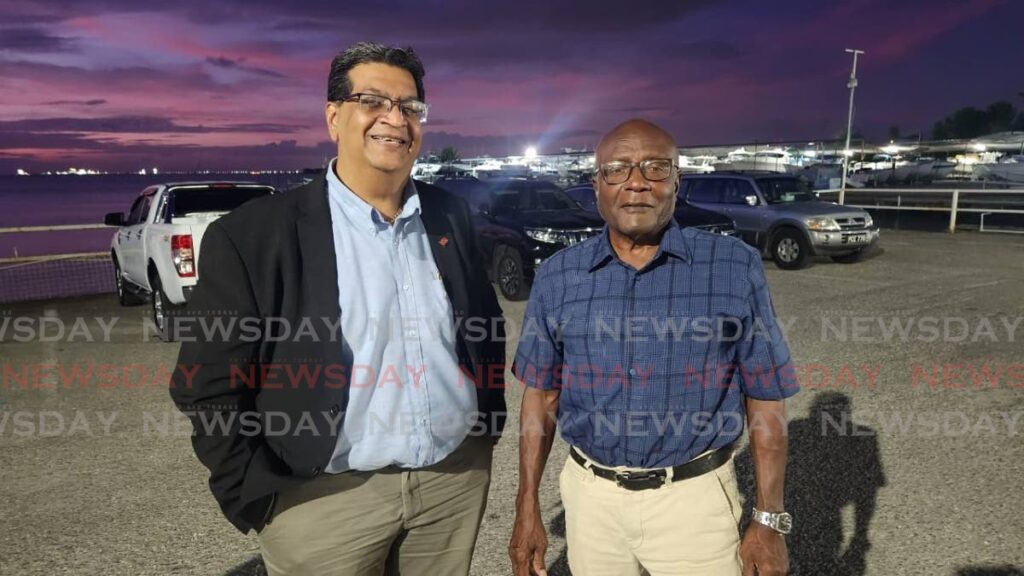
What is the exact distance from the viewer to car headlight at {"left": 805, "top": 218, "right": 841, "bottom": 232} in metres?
12.5

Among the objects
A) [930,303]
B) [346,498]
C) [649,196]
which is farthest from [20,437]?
[930,303]

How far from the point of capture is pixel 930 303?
30.7 feet

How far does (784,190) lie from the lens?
Result: 45.3 feet

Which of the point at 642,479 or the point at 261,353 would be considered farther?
the point at 642,479

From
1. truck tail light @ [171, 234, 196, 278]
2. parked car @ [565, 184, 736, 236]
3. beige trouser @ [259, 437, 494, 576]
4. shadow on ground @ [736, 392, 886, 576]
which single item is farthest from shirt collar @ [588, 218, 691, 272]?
parked car @ [565, 184, 736, 236]

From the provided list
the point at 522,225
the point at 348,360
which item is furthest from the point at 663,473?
the point at 522,225

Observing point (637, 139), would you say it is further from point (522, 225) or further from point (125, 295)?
point (125, 295)

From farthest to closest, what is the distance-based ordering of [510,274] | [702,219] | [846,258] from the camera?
1. [846,258]
2. [702,219]
3. [510,274]

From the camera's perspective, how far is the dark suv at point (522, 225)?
973 centimetres

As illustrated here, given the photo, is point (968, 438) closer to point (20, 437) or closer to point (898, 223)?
point (20, 437)

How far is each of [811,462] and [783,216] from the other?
918 cm

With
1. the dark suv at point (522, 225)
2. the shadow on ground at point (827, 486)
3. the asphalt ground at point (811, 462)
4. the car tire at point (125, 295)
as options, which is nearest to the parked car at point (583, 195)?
the dark suv at point (522, 225)

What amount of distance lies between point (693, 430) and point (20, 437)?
5.46 metres

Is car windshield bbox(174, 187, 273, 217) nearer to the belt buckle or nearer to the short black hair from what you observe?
the short black hair
